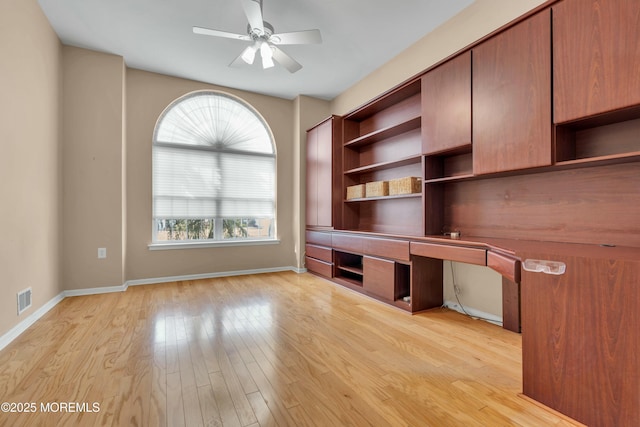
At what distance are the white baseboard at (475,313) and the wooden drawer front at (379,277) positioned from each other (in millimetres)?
626

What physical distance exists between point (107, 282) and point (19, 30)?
2.70 m

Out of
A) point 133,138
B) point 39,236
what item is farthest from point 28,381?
point 133,138

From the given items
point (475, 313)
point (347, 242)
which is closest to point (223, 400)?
point (475, 313)

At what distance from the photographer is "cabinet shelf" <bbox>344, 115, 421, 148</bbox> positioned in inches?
120

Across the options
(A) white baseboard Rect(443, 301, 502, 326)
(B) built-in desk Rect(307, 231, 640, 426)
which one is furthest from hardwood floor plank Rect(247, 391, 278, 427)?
(A) white baseboard Rect(443, 301, 502, 326)

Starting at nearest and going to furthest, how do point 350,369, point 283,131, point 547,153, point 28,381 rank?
point 28,381, point 350,369, point 547,153, point 283,131

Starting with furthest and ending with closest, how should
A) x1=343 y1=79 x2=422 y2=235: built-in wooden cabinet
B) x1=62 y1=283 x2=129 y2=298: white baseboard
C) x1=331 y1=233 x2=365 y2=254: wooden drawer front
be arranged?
x1=331 y1=233 x2=365 y2=254: wooden drawer front < x1=62 y1=283 x2=129 y2=298: white baseboard < x1=343 y1=79 x2=422 y2=235: built-in wooden cabinet

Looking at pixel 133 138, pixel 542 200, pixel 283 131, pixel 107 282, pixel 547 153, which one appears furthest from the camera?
pixel 283 131

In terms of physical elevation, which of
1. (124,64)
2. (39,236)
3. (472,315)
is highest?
(124,64)

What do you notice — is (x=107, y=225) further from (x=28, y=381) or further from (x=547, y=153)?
(x=547, y=153)

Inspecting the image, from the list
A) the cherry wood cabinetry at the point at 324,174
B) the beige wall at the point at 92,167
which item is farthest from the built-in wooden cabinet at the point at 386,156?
the beige wall at the point at 92,167

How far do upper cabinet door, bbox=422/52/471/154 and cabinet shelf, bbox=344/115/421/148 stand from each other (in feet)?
0.79

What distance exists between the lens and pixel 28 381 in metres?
1.61

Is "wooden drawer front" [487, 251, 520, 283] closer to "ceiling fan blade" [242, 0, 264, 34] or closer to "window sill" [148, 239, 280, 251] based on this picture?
"ceiling fan blade" [242, 0, 264, 34]
